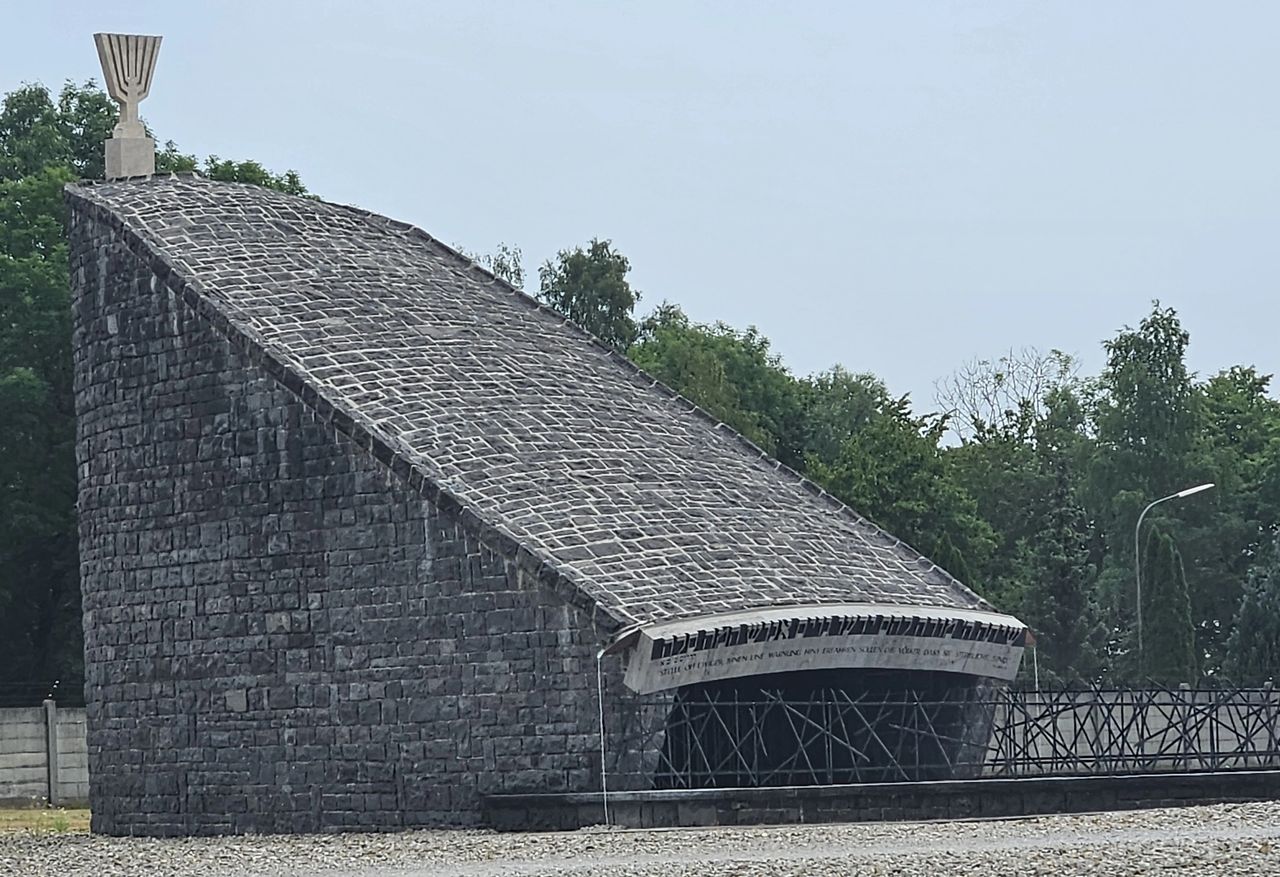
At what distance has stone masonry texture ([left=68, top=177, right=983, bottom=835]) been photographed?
25219 mm

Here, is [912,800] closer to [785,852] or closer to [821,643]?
[821,643]

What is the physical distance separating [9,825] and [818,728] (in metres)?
12.1

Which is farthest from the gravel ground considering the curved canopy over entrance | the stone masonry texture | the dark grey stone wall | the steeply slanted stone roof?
the steeply slanted stone roof

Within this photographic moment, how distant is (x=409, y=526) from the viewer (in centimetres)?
2589

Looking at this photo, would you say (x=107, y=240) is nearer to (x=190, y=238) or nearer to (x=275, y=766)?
(x=190, y=238)

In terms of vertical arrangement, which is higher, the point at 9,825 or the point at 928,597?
the point at 928,597

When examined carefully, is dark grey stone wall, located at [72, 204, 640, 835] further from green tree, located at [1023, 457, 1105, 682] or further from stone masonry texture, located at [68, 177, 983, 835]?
green tree, located at [1023, 457, 1105, 682]

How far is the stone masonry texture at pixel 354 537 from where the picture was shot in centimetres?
2522

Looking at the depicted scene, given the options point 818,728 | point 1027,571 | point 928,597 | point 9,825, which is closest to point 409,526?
point 818,728

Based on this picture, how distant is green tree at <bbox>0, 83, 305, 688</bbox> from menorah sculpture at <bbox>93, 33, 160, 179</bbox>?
42.7ft

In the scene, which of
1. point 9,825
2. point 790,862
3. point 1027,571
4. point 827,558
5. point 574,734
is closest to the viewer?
point 790,862

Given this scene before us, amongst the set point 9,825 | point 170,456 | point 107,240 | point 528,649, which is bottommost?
point 9,825

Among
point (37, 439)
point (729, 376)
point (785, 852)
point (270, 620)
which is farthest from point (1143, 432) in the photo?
point (785, 852)

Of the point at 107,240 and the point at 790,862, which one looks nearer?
the point at 790,862
